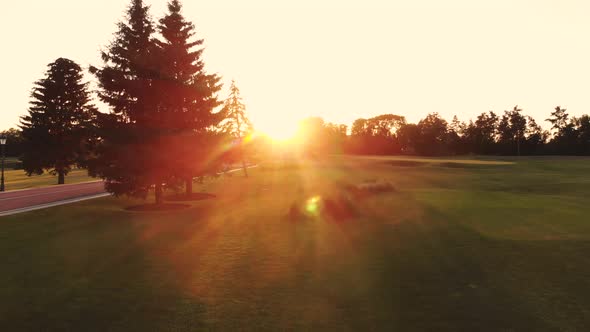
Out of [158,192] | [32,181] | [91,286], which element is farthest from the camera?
[32,181]

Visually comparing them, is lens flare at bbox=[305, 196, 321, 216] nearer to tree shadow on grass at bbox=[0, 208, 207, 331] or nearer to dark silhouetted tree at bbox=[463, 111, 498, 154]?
tree shadow on grass at bbox=[0, 208, 207, 331]

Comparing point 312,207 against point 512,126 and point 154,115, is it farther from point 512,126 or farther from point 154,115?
point 512,126

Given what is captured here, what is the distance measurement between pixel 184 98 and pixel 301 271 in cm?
1493

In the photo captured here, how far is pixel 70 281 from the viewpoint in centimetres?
823

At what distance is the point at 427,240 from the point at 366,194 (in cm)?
1234

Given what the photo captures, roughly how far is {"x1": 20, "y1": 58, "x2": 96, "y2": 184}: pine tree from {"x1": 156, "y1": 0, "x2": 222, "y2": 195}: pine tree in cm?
1827

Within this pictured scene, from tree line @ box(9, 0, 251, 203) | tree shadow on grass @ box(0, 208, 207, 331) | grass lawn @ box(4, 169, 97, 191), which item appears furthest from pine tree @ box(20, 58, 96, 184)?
tree shadow on grass @ box(0, 208, 207, 331)

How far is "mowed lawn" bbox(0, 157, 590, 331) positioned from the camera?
6.21 m

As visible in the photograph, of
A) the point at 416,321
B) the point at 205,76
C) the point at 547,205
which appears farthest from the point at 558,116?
the point at 416,321

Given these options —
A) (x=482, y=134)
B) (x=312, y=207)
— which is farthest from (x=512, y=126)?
(x=312, y=207)

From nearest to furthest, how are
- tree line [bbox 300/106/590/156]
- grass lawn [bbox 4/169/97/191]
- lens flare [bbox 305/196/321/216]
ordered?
lens flare [bbox 305/196/321/216] < grass lawn [bbox 4/169/97/191] < tree line [bbox 300/106/590/156]

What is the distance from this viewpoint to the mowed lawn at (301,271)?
20.4 feet

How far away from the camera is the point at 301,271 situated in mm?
8695

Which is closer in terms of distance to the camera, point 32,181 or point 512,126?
point 32,181
